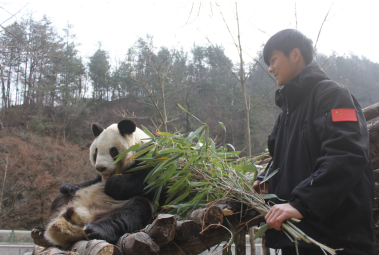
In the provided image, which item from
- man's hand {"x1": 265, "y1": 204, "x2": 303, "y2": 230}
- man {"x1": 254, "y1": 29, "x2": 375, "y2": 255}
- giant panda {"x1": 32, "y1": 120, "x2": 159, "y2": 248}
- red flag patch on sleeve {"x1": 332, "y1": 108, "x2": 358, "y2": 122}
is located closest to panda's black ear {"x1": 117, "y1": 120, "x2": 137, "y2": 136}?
giant panda {"x1": 32, "y1": 120, "x2": 159, "y2": 248}

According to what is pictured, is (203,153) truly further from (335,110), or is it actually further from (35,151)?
(35,151)

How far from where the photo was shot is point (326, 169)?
3.78 ft

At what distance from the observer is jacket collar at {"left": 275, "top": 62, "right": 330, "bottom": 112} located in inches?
60.2

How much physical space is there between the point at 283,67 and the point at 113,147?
193cm

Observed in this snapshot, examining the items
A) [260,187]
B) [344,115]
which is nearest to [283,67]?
[344,115]

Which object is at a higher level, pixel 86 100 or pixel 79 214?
pixel 86 100

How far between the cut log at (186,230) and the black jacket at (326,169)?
18.8 inches

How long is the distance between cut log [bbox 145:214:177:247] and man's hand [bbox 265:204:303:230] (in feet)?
1.84

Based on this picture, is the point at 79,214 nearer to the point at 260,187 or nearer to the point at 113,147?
the point at 113,147

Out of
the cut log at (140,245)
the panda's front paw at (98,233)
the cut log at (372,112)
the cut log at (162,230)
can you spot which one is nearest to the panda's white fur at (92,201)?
the panda's front paw at (98,233)

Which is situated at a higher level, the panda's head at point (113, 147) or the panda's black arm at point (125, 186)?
the panda's head at point (113, 147)

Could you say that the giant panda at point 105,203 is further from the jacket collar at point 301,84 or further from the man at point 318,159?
the jacket collar at point 301,84

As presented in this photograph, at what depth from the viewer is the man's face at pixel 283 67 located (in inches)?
66.5

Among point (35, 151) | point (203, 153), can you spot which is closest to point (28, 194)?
point (35, 151)
